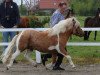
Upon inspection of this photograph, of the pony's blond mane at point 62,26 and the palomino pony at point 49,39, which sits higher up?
the pony's blond mane at point 62,26

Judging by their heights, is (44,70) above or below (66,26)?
below

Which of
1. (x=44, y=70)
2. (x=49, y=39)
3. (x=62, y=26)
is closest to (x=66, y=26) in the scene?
(x=62, y=26)

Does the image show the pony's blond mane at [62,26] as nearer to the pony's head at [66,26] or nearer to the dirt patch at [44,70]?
the pony's head at [66,26]

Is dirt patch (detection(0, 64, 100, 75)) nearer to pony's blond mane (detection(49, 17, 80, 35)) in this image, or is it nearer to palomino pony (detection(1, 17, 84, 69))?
palomino pony (detection(1, 17, 84, 69))

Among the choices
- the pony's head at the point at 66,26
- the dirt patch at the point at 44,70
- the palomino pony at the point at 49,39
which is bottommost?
the dirt patch at the point at 44,70

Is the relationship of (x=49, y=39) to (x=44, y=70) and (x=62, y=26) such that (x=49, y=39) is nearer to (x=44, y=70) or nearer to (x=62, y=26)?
(x=62, y=26)

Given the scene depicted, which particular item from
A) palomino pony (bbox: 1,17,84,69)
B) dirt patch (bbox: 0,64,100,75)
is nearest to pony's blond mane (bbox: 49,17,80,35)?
palomino pony (bbox: 1,17,84,69)

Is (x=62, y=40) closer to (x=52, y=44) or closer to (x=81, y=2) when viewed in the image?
(x=52, y=44)

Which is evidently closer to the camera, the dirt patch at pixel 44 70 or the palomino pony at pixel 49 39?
the dirt patch at pixel 44 70

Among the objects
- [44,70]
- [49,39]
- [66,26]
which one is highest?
[66,26]

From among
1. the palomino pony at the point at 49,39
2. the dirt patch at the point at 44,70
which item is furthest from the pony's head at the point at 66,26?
the dirt patch at the point at 44,70

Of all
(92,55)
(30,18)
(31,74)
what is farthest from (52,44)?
(30,18)

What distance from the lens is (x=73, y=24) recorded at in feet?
38.7

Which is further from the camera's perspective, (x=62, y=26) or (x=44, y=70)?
(x=44, y=70)
